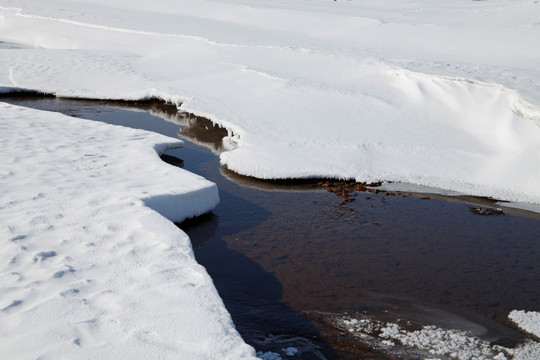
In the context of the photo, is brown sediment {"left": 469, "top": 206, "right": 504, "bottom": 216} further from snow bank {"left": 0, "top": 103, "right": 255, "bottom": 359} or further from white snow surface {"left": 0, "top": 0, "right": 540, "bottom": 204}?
snow bank {"left": 0, "top": 103, "right": 255, "bottom": 359}

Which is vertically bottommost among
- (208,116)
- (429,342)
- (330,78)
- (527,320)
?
(429,342)

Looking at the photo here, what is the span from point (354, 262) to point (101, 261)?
2.30 m

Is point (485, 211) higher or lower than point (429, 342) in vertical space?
higher

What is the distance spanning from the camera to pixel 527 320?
4352 millimetres

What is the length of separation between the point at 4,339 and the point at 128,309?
2.38 feet

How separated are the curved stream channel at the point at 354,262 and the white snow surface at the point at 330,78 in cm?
50

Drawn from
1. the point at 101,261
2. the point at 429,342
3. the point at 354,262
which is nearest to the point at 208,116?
the point at 354,262

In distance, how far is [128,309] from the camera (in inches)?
139

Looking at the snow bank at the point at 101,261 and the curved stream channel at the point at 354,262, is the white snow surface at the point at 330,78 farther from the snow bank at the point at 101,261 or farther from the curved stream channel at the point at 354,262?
the snow bank at the point at 101,261

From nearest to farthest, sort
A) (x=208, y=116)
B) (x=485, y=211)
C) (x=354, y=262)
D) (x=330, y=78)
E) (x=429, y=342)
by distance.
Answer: (x=429, y=342)
(x=354, y=262)
(x=485, y=211)
(x=208, y=116)
(x=330, y=78)

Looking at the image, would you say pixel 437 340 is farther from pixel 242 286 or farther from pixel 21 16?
pixel 21 16

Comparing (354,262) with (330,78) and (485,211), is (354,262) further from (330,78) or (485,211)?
(330,78)

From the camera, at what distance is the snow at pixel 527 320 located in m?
4.23

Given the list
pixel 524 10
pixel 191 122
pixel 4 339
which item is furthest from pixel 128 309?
pixel 524 10
